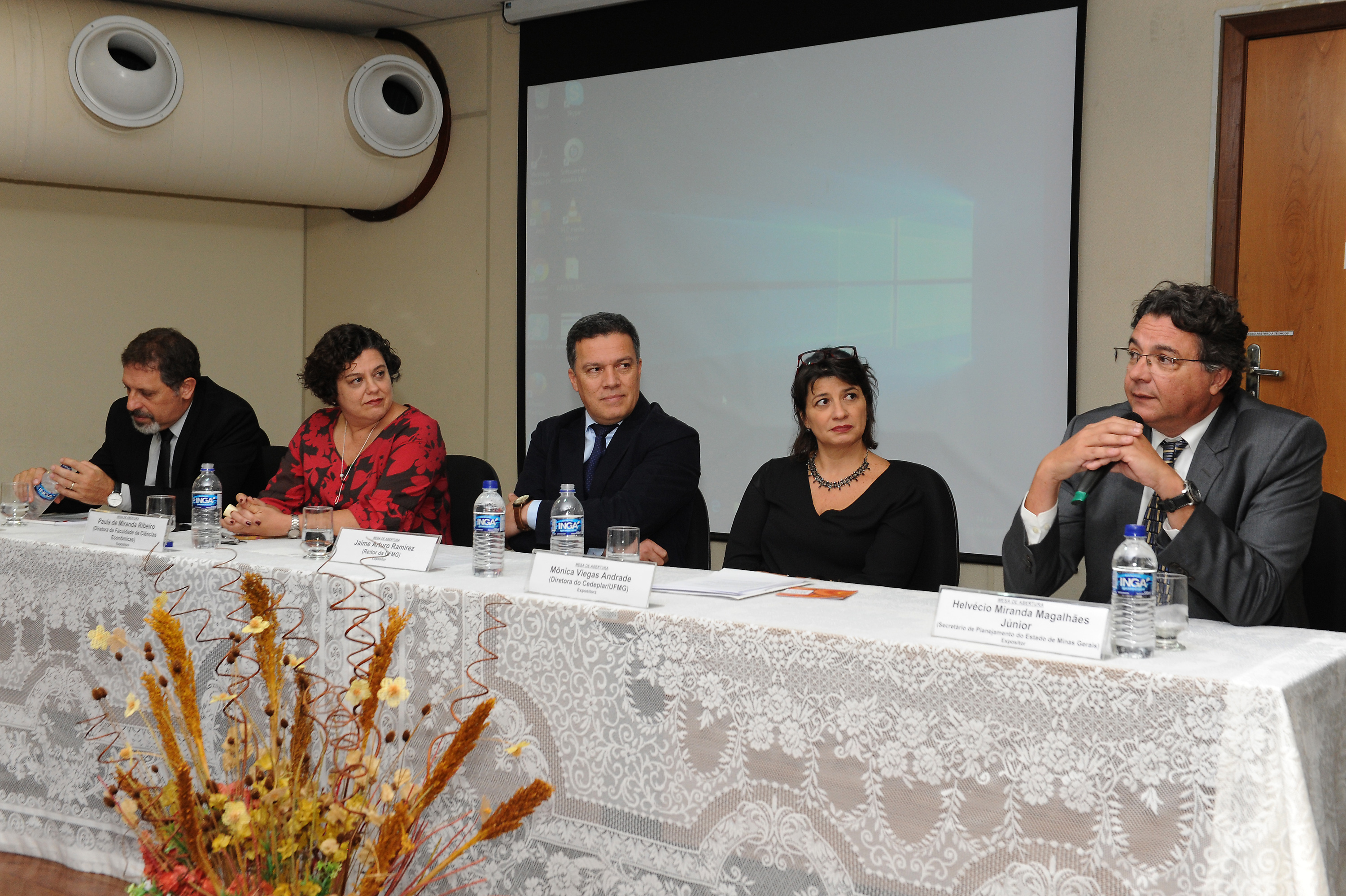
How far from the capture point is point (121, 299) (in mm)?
4887

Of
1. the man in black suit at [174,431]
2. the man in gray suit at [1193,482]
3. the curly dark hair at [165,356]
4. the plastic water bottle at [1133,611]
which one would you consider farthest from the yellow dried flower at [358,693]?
the curly dark hair at [165,356]

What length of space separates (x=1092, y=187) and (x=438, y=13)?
9.28ft

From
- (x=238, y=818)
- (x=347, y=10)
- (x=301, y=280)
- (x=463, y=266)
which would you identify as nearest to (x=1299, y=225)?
(x=463, y=266)

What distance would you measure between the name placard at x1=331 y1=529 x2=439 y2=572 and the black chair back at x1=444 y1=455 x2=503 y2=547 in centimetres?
75

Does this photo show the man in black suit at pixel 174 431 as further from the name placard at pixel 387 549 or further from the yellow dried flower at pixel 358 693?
the yellow dried flower at pixel 358 693

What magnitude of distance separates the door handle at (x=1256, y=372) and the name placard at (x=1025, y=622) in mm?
2354

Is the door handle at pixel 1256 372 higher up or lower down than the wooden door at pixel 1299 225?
lower down

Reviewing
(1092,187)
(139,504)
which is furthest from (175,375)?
(1092,187)

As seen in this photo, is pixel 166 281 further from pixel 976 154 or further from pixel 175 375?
pixel 976 154

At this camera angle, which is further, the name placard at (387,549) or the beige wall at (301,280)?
the beige wall at (301,280)

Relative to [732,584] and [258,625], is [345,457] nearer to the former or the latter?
[732,584]

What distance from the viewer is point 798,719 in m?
1.57

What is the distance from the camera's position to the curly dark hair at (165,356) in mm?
3217

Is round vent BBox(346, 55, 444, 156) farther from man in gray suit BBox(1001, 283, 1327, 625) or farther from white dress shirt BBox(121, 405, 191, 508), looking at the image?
Result: man in gray suit BBox(1001, 283, 1327, 625)
